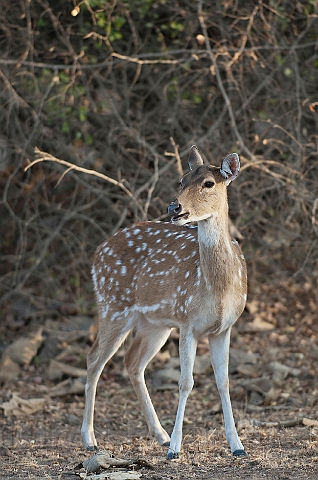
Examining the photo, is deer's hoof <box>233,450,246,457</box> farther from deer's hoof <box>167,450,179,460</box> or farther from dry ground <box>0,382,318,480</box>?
deer's hoof <box>167,450,179,460</box>

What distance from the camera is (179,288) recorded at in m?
6.10

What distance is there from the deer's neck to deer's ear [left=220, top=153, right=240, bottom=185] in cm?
25

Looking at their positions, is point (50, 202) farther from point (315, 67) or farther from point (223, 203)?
point (223, 203)

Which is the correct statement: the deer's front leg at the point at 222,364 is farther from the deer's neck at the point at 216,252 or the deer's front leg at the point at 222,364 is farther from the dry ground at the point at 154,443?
the deer's neck at the point at 216,252

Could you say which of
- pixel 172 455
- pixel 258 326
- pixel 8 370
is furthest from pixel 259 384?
pixel 8 370

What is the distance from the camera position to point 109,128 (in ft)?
33.6

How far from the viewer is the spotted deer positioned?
5656 mm

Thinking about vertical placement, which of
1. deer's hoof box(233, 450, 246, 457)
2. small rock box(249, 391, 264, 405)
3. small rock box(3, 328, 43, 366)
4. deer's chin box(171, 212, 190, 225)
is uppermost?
deer's chin box(171, 212, 190, 225)

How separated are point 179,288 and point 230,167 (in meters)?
1.01

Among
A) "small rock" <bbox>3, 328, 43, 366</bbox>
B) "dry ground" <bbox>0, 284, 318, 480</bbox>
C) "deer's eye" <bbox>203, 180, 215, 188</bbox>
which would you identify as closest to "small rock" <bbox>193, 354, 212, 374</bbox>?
"dry ground" <bbox>0, 284, 318, 480</bbox>

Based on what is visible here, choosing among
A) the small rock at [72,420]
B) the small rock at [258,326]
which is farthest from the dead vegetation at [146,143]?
the small rock at [72,420]

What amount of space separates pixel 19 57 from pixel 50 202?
6.15ft

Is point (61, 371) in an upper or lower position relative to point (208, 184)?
lower

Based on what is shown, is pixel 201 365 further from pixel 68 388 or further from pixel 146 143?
pixel 146 143
